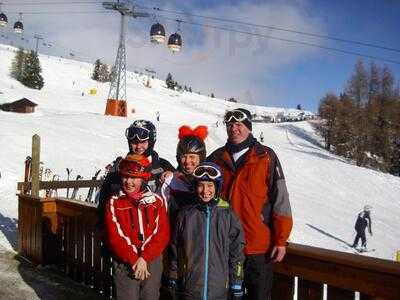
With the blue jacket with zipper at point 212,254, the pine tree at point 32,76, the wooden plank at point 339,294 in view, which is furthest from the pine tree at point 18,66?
the wooden plank at point 339,294

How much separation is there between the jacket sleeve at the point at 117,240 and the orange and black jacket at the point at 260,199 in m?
0.96

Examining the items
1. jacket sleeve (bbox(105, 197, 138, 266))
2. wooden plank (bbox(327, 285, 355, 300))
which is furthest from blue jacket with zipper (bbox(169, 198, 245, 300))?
wooden plank (bbox(327, 285, 355, 300))

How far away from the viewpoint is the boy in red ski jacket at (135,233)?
4.14 metres

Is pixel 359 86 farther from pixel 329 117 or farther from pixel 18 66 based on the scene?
pixel 18 66

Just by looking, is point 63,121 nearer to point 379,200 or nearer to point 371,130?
point 379,200

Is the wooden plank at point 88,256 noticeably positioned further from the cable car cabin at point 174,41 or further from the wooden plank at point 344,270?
the cable car cabin at point 174,41

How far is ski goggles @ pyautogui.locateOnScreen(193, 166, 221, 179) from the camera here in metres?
3.91

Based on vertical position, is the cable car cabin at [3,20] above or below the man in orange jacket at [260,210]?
above

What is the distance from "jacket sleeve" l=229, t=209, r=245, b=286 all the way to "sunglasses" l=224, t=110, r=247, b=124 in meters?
0.86

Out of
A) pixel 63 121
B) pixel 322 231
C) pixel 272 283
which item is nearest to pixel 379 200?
pixel 322 231

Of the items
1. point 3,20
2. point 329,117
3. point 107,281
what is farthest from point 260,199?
point 329,117

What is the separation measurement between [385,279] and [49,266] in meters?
5.58

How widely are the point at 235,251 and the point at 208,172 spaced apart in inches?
26.1

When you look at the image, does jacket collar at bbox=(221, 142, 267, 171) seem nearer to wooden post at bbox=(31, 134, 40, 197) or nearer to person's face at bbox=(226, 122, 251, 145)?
person's face at bbox=(226, 122, 251, 145)
